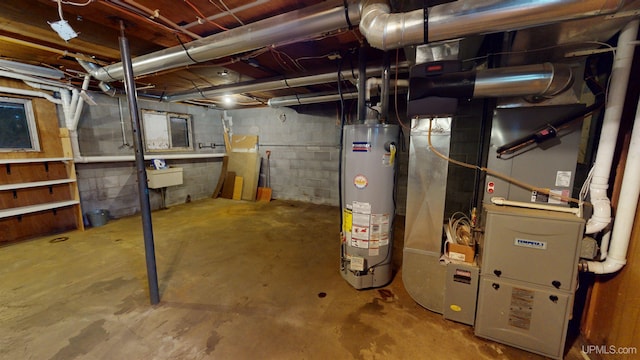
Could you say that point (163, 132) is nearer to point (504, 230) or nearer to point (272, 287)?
point (272, 287)

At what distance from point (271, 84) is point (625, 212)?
3157mm

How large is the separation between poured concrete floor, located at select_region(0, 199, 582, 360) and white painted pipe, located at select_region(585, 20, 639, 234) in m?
0.90

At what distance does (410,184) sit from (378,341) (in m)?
1.11

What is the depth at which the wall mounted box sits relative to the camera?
432 cm

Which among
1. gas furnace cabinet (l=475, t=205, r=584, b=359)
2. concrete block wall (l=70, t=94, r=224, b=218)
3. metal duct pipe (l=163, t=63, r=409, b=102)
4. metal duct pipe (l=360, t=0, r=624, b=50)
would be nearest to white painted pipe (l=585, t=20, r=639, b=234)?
gas furnace cabinet (l=475, t=205, r=584, b=359)

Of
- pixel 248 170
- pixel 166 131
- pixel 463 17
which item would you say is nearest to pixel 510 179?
pixel 463 17

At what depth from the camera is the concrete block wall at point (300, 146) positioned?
15.6 ft

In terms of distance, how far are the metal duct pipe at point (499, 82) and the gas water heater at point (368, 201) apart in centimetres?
43

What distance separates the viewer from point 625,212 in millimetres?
1263

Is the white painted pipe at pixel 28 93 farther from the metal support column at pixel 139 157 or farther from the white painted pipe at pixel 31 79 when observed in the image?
the metal support column at pixel 139 157

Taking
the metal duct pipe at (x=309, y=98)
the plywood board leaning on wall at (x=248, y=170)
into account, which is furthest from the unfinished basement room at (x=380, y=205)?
the plywood board leaning on wall at (x=248, y=170)

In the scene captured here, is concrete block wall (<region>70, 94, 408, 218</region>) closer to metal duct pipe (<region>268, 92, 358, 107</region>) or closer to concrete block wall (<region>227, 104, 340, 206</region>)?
concrete block wall (<region>227, 104, 340, 206</region>)

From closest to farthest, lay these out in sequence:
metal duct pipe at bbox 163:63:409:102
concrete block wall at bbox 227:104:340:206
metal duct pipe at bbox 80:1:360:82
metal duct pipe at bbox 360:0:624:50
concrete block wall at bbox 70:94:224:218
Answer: metal duct pipe at bbox 360:0:624:50, metal duct pipe at bbox 80:1:360:82, metal duct pipe at bbox 163:63:409:102, concrete block wall at bbox 70:94:224:218, concrete block wall at bbox 227:104:340:206

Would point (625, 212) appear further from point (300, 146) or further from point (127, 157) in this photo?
point (127, 157)
